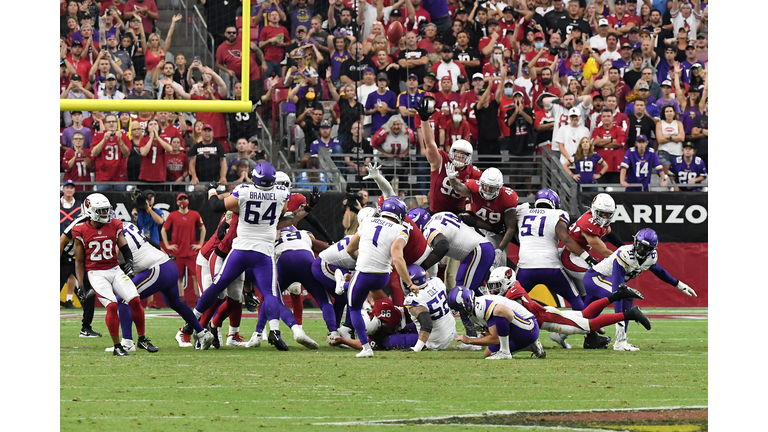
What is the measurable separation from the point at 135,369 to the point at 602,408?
3742 mm

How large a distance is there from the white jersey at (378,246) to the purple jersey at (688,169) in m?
9.46

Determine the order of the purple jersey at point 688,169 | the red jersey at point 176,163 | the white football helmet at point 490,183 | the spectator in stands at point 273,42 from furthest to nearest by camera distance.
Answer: the purple jersey at point 688,169, the spectator in stands at point 273,42, the red jersey at point 176,163, the white football helmet at point 490,183

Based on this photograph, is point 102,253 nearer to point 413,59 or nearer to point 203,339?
point 203,339

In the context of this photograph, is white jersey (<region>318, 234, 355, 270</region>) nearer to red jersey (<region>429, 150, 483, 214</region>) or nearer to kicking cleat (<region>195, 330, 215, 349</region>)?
kicking cleat (<region>195, 330, 215, 349</region>)

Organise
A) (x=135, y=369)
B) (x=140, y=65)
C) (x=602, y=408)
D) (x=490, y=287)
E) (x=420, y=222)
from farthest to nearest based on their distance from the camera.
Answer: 1. (x=140, y=65)
2. (x=420, y=222)
3. (x=490, y=287)
4. (x=135, y=369)
5. (x=602, y=408)

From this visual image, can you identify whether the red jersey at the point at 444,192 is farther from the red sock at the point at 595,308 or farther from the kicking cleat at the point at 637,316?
the kicking cleat at the point at 637,316

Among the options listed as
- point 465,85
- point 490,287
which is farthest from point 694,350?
point 465,85

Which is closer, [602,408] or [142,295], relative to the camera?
[602,408]

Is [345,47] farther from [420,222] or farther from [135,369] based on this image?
[135,369]

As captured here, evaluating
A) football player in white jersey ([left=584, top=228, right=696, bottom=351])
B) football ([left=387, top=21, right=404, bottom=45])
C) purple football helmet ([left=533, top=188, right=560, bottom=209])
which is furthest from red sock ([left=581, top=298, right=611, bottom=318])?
football ([left=387, top=21, right=404, bottom=45])

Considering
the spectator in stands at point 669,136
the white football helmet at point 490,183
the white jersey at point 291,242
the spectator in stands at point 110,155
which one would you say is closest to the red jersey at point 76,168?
the spectator in stands at point 110,155

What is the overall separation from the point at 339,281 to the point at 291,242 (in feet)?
2.38

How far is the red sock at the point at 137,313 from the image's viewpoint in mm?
9039

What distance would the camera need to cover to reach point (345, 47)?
17.3 m
